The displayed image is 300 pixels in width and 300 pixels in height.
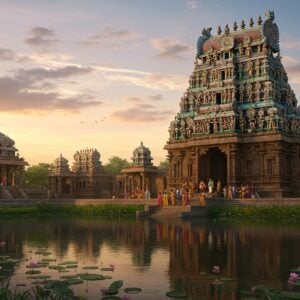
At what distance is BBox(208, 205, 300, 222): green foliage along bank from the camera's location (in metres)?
34.8

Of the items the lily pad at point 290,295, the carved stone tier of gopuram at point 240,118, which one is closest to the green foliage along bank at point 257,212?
the carved stone tier of gopuram at point 240,118

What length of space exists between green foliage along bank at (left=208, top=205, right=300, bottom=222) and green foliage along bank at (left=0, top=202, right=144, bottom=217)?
634 centimetres

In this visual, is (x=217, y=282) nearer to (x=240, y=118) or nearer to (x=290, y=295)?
(x=290, y=295)

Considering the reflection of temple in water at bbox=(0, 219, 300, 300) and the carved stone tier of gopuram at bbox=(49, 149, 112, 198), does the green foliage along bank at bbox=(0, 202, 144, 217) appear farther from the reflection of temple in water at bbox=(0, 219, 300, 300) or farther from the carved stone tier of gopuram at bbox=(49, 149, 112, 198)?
the carved stone tier of gopuram at bbox=(49, 149, 112, 198)

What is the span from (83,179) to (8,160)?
15710 mm

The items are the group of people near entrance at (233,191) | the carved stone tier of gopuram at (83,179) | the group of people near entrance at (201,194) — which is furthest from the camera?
the carved stone tier of gopuram at (83,179)

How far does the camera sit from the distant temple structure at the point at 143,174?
67.9 m

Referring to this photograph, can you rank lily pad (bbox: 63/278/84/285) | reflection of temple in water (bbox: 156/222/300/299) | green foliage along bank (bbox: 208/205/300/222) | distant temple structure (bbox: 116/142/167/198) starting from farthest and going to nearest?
distant temple structure (bbox: 116/142/167/198), green foliage along bank (bbox: 208/205/300/222), reflection of temple in water (bbox: 156/222/300/299), lily pad (bbox: 63/278/84/285)

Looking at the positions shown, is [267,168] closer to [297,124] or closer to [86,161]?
[297,124]

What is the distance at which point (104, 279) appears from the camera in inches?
519

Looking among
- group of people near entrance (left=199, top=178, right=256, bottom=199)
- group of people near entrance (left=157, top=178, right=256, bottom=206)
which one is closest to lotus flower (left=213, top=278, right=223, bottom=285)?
group of people near entrance (left=157, top=178, right=256, bottom=206)

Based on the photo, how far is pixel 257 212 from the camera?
36062mm

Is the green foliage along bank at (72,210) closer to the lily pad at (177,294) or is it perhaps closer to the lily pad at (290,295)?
the lily pad at (177,294)

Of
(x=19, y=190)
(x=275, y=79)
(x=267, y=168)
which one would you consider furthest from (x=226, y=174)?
(x=19, y=190)
